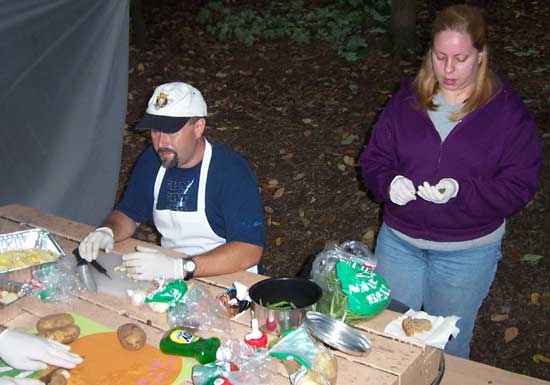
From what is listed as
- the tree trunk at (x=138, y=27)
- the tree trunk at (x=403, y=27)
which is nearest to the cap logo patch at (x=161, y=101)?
the tree trunk at (x=403, y=27)

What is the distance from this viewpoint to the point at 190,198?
3.08 meters

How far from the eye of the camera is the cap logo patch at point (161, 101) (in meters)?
2.94

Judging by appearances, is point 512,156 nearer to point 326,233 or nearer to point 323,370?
point 323,370

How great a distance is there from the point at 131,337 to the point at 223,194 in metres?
0.89

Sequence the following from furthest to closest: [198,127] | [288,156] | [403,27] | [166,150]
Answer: [403,27] < [288,156] < [198,127] < [166,150]

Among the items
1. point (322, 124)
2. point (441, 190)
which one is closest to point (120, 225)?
point (441, 190)

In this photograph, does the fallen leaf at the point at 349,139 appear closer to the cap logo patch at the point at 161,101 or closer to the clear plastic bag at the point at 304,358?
the cap logo patch at the point at 161,101

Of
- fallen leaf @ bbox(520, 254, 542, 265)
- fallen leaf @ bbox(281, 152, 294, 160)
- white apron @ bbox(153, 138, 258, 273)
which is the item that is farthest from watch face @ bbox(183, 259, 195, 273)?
fallen leaf @ bbox(281, 152, 294, 160)

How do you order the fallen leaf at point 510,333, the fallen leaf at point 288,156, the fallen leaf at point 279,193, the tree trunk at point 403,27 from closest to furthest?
the fallen leaf at point 510,333, the fallen leaf at point 279,193, the fallen leaf at point 288,156, the tree trunk at point 403,27

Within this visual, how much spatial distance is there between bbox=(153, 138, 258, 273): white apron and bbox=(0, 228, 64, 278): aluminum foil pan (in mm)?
450

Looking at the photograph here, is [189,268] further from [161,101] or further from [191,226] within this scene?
[161,101]

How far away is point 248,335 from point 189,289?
1.35ft

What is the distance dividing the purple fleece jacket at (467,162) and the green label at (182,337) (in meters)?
1.03

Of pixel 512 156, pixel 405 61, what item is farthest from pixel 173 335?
pixel 405 61
